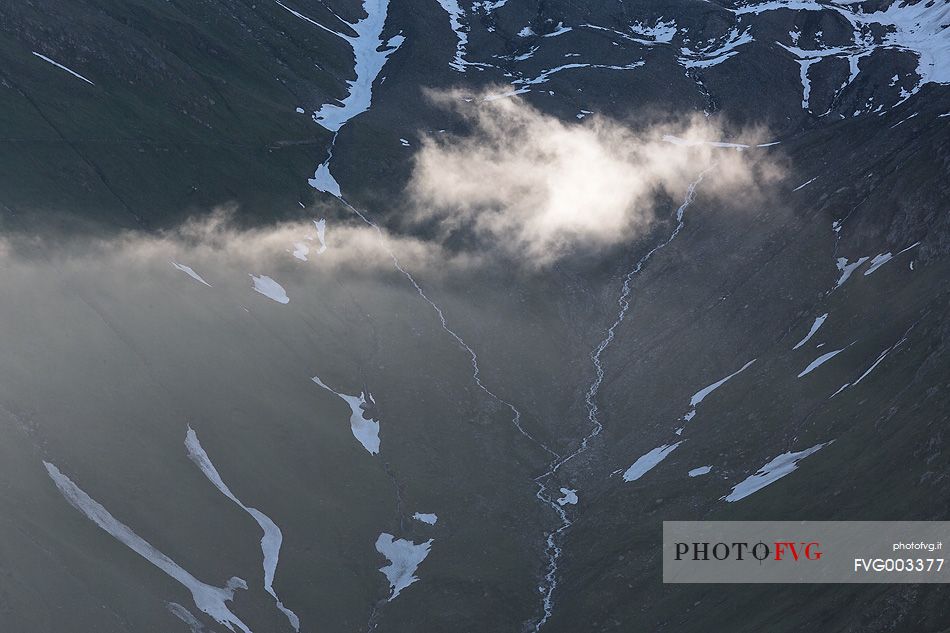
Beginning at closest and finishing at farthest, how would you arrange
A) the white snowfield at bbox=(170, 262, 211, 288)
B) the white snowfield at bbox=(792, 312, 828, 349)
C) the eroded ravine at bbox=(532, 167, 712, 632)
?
the eroded ravine at bbox=(532, 167, 712, 632)
the white snowfield at bbox=(170, 262, 211, 288)
the white snowfield at bbox=(792, 312, 828, 349)

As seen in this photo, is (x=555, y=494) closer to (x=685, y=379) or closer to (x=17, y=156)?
(x=685, y=379)

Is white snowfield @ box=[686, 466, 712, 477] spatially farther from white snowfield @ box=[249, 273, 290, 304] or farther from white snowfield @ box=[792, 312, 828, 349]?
white snowfield @ box=[249, 273, 290, 304]

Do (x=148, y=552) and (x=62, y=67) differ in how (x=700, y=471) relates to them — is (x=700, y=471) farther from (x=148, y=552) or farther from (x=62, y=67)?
(x=62, y=67)

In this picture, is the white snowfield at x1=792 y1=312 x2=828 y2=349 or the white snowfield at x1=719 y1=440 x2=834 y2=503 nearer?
the white snowfield at x1=719 y1=440 x2=834 y2=503

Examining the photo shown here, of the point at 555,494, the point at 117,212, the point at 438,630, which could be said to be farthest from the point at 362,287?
the point at 438,630

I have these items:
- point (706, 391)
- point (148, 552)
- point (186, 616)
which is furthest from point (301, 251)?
point (186, 616)

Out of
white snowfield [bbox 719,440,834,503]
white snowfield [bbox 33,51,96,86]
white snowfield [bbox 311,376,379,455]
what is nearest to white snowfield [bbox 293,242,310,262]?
white snowfield [bbox 311,376,379,455]
